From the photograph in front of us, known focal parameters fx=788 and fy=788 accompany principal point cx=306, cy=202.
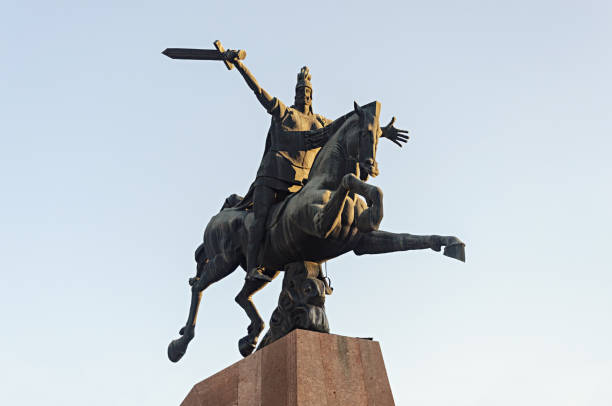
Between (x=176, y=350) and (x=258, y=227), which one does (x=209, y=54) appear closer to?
(x=258, y=227)

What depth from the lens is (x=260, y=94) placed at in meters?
11.8

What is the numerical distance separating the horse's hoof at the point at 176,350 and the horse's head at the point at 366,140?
3.89 m

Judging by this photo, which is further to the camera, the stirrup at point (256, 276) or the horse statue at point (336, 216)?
the stirrup at point (256, 276)

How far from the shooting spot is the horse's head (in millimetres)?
10289

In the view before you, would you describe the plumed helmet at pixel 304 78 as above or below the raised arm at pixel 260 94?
above

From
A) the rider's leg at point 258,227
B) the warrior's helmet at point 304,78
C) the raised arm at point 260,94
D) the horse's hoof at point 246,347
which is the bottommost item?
the horse's hoof at point 246,347

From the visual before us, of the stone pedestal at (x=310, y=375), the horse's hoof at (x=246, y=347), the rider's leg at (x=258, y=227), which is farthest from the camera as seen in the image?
the horse's hoof at (x=246, y=347)

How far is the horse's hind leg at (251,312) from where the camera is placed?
38.2 ft

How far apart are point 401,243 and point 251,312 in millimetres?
2739

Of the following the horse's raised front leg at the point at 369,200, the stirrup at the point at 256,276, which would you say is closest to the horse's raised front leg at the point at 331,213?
the horse's raised front leg at the point at 369,200

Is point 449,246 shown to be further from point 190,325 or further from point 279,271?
point 190,325

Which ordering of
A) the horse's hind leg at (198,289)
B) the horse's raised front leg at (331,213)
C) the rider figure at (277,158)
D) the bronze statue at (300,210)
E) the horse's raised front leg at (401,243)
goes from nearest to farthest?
the horse's raised front leg at (401,243)
the horse's raised front leg at (331,213)
the bronze statue at (300,210)
the rider figure at (277,158)
the horse's hind leg at (198,289)

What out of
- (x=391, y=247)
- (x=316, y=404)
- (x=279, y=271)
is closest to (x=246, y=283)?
(x=279, y=271)

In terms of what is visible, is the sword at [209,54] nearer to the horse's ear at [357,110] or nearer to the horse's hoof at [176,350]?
the horse's ear at [357,110]
